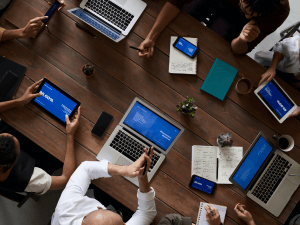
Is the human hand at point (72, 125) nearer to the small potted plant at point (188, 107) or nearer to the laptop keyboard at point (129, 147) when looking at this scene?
the laptop keyboard at point (129, 147)

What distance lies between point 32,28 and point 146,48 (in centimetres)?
85

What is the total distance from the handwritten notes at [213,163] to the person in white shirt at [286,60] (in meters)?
0.61

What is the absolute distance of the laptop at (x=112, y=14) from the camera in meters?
1.60

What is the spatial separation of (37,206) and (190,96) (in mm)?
1559

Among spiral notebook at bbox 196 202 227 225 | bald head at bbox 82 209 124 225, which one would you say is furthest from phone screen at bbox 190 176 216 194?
bald head at bbox 82 209 124 225

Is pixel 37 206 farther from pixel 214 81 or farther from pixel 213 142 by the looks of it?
pixel 214 81

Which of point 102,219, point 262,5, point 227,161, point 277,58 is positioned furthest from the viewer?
point 277,58

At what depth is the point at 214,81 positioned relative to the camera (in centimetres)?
169

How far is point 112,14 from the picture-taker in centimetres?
163

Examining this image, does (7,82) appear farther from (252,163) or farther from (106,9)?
(252,163)

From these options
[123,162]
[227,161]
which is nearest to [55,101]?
[123,162]

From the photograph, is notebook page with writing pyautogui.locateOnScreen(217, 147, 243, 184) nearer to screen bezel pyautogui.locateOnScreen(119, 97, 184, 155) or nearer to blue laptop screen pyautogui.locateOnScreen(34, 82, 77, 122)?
screen bezel pyautogui.locateOnScreen(119, 97, 184, 155)

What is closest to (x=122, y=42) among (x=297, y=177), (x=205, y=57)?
(x=205, y=57)

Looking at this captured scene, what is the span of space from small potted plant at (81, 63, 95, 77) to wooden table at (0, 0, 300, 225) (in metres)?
0.04
